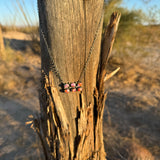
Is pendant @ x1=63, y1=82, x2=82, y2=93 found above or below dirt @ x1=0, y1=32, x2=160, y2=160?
above

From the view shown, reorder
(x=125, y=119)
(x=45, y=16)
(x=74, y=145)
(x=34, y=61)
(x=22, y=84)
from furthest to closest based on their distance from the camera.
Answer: (x=34, y=61)
(x=22, y=84)
(x=125, y=119)
(x=74, y=145)
(x=45, y=16)

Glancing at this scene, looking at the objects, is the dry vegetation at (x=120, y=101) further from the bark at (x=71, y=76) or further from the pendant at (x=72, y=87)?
the pendant at (x=72, y=87)

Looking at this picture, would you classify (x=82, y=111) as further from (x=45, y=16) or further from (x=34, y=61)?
(x=34, y=61)

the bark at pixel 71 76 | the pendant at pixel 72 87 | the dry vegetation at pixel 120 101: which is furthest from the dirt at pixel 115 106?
the pendant at pixel 72 87

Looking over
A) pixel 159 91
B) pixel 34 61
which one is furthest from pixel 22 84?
pixel 159 91

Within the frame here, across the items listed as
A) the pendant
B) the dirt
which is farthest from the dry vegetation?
the pendant

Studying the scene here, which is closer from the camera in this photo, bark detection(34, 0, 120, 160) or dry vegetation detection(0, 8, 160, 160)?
bark detection(34, 0, 120, 160)

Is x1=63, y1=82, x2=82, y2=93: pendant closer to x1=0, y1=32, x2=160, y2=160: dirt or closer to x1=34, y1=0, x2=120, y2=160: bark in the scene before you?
x1=34, y1=0, x2=120, y2=160: bark
